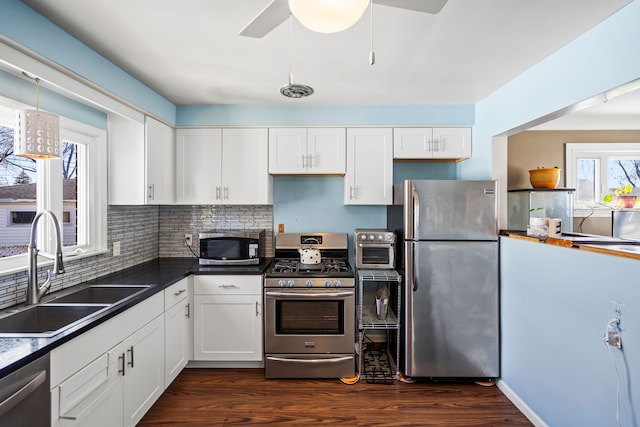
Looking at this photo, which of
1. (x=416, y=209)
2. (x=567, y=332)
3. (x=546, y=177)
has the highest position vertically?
(x=546, y=177)

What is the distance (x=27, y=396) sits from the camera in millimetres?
1138

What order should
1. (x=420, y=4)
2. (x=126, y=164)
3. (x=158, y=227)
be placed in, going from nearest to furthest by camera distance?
(x=420, y=4)
(x=126, y=164)
(x=158, y=227)

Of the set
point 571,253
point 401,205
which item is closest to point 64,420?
point 401,205

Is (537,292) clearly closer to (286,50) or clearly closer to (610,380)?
(610,380)

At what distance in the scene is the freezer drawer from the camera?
2416 mm

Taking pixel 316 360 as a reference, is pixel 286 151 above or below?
above

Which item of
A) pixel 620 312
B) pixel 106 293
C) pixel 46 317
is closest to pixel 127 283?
pixel 106 293

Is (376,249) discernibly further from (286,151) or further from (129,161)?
(129,161)

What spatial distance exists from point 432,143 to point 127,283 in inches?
110

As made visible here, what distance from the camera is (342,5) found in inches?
33.3

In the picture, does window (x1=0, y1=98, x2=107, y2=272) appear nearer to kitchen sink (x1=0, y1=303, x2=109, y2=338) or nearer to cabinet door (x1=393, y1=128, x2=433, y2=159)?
kitchen sink (x1=0, y1=303, x2=109, y2=338)

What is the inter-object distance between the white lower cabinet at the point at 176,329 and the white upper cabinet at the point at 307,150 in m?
1.35

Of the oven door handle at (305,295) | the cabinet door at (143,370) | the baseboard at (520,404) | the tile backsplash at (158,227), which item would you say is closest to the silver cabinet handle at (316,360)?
the oven door handle at (305,295)

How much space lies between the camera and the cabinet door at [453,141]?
2873 millimetres
